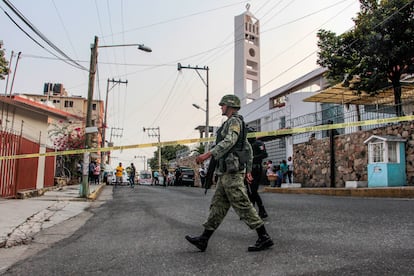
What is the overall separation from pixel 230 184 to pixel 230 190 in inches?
2.5

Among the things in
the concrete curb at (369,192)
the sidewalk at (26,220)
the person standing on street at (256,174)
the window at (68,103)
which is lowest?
the sidewalk at (26,220)

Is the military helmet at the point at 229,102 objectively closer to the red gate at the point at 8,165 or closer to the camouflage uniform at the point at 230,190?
the camouflage uniform at the point at 230,190

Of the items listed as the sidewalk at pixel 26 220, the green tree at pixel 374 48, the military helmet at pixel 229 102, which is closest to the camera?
the military helmet at pixel 229 102

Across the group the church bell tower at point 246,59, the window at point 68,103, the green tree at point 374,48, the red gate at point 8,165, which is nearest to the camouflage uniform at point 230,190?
the red gate at point 8,165

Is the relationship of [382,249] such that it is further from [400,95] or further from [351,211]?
[400,95]

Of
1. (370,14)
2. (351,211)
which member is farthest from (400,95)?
(351,211)

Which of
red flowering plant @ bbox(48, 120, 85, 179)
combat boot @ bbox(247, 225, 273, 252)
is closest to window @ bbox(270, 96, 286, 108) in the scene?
red flowering plant @ bbox(48, 120, 85, 179)

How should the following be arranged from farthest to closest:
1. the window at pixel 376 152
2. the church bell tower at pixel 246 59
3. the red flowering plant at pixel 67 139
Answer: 1. the church bell tower at pixel 246 59
2. the red flowering plant at pixel 67 139
3. the window at pixel 376 152

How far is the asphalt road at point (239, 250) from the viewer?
3.42m

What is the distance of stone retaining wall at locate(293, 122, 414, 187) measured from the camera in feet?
43.7

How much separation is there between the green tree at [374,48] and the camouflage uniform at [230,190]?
11353mm

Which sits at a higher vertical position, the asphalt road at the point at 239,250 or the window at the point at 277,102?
the window at the point at 277,102

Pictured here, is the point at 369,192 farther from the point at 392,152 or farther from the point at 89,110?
the point at 89,110

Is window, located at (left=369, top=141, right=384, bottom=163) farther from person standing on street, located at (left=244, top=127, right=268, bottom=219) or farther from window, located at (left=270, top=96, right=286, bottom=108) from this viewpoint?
window, located at (left=270, top=96, right=286, bottom=108)
